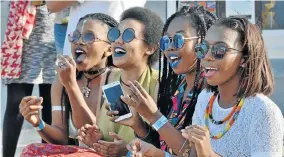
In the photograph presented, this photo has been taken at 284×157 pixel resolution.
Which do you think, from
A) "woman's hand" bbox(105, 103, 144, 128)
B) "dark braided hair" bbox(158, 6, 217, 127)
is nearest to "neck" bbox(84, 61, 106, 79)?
"dark braided hair" bbox(158, 6, 217, 127)

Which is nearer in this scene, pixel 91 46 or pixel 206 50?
pixel 206 50

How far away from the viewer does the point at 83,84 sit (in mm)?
3855

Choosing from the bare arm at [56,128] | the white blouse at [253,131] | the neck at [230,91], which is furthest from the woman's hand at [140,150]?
the bare arm at [56,128]

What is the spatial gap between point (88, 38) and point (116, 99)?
Result: 77 centimetres

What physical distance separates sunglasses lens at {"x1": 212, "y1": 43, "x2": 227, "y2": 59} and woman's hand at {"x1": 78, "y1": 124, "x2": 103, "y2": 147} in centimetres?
84

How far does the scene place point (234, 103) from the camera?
2.79 meters

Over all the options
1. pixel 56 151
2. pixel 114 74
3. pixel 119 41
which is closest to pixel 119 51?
pixel 119 41

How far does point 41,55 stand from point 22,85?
26 cm

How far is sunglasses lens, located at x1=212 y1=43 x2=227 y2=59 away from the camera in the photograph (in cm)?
277

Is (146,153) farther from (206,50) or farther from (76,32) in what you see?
(76,32)

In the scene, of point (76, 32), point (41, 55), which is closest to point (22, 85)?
point (41, 55)

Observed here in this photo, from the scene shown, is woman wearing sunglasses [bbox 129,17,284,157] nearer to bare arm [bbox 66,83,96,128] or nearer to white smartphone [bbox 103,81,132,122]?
white smartphone [bbox 103,81,132,122]

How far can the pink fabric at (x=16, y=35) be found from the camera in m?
4.79

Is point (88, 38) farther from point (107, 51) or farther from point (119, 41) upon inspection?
point (119, 41)
